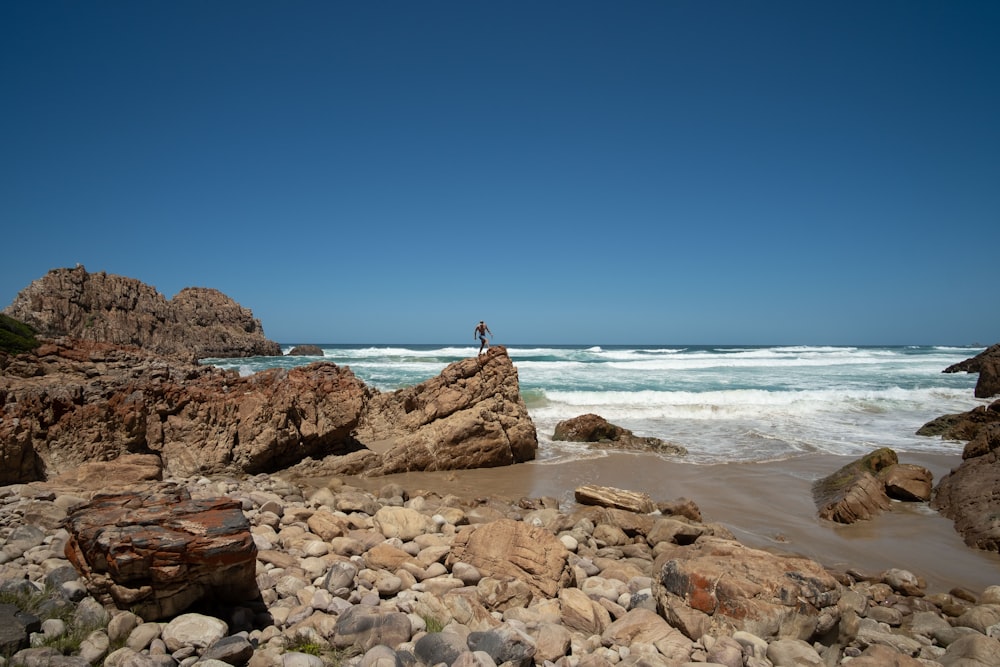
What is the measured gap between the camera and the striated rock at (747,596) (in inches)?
158

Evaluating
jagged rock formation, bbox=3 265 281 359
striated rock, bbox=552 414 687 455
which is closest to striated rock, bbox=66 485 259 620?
striated rock, bbox=552 414 687 455

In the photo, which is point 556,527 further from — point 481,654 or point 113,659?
point 113,659

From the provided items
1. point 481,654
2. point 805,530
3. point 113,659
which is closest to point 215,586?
point 113,659

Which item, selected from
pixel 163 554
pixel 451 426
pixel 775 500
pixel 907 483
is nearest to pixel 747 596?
pixel 163 554

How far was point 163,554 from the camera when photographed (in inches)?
136

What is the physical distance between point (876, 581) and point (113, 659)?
21.4 ft

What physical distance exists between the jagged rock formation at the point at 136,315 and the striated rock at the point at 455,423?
2727 centimetres

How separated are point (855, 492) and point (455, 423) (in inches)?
263

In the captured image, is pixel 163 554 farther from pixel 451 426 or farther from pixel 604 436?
pixel 604 436

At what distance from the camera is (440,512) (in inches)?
265

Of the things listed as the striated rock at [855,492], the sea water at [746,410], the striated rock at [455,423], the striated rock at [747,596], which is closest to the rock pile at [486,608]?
the striated rock at [747,596]

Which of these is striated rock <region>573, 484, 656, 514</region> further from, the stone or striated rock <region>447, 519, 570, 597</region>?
the stone

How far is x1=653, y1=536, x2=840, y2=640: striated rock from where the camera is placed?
4.02 m

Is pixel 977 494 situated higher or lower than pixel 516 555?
lower
